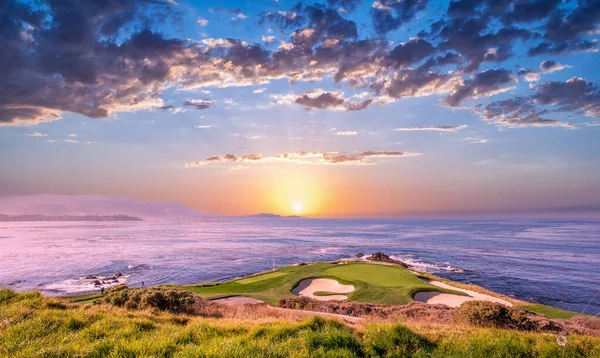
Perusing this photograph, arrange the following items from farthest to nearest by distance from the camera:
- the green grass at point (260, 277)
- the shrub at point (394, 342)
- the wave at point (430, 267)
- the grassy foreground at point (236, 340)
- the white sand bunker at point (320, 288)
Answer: the wave at point (430, 267), the green grass at point (260, 277), the white sand bunker at point (320, 288), the shrub at point (394, 342), the grassy foreground at point (236, 340)

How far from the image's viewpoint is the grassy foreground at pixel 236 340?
5.80m

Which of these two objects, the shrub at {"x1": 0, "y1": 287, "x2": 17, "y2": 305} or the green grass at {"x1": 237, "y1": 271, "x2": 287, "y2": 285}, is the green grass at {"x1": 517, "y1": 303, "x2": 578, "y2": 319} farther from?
the shrub at {"x1": 0, "y1": 287, "x2": 17, "y2": 305}

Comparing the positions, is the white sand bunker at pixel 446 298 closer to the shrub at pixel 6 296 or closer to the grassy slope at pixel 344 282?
the grassy slope at pixel 344 282

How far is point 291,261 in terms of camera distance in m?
54.4

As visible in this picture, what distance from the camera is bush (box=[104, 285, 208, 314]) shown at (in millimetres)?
14044

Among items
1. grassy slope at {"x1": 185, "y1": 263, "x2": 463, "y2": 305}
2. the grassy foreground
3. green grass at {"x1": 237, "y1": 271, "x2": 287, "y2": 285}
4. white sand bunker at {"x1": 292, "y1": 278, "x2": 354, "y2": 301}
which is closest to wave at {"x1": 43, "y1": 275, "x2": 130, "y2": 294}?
grassy slope at {"x1": 185, "y1": 263, "x2": 463, "y2": 305}

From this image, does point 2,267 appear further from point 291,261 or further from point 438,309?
point 438,309

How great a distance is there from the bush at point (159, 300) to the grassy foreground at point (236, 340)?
5.78m

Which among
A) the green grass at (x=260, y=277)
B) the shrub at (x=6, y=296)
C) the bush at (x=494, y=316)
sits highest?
the shrub at (x=6, y=296)

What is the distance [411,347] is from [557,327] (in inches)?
547

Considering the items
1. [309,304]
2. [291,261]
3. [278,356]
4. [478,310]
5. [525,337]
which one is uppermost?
[278,356]

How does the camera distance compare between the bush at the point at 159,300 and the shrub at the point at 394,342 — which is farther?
the bush at the point at 159,300

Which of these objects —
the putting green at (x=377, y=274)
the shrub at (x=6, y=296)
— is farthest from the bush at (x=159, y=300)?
the putting green at (x=377, y=274)

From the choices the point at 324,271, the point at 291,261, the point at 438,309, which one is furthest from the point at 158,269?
the point at 438,309
